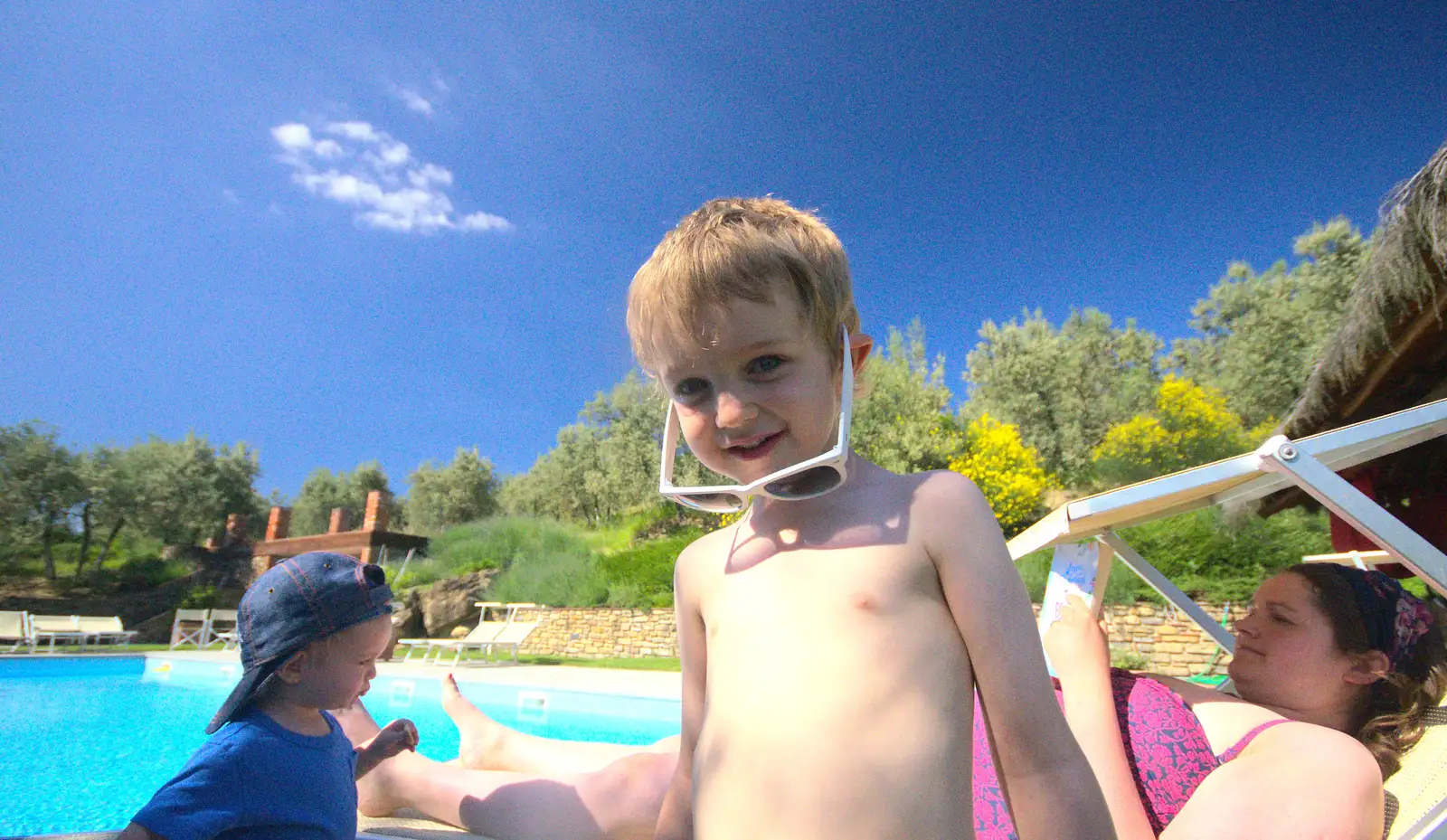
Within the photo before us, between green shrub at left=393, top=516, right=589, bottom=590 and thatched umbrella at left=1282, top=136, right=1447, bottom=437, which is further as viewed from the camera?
green shrub at left=393, top=516, right=589, bottom=590

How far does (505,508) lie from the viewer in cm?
3653

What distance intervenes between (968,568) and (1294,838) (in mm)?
981

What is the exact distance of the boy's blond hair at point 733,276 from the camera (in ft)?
3.14

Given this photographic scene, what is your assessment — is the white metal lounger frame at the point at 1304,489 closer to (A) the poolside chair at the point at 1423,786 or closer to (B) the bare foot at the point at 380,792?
(A) the poolside chair at the point at 1423,786

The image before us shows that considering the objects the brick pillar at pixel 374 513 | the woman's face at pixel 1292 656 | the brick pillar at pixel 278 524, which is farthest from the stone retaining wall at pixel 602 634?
the woman's face at pixel 1292 656

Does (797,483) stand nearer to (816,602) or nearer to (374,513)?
(816,602)

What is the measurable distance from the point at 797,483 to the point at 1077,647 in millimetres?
1047

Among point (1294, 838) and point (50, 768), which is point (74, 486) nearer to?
point (50, 768)

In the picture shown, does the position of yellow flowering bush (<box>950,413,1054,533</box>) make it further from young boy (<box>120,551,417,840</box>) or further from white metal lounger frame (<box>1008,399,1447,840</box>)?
young boy (<box>120,551,417,840</box>)

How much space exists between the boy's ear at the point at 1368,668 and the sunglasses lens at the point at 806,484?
1.55 meters

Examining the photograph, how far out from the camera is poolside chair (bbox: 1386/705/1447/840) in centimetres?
127

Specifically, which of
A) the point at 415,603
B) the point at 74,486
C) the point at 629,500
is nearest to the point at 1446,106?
the point at 629,500

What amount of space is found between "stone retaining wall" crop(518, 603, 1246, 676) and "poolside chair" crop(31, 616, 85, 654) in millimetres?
8867

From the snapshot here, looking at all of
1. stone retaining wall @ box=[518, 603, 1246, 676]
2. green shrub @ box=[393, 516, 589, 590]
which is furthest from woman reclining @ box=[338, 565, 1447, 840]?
green shrub @ box=[393, 516, 589, 590]
